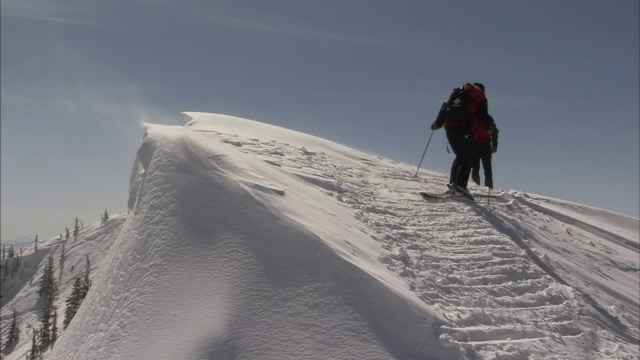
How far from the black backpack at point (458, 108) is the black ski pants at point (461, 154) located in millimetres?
222

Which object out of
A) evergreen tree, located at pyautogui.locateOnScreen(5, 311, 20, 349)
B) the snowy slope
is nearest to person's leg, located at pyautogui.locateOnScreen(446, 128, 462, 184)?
the snowy slope

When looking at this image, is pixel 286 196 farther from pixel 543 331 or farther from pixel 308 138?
pixel 308 138

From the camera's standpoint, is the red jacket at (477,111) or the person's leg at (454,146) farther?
the person's leg at (454,146)

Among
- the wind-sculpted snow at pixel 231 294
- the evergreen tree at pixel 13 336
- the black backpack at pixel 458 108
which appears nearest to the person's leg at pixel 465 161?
the black backpack at pixel 458 108

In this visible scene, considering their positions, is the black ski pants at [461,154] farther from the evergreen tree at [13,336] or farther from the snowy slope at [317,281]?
the evergreen tree at [13,336]

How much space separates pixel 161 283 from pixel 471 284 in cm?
373

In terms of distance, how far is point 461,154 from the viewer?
403 inches

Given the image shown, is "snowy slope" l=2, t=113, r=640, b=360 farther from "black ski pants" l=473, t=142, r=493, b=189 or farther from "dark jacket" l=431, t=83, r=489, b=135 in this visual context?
"dark jacket" l=431, t=83, r=489, b=135

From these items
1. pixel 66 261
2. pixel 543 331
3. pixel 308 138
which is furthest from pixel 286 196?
pixel 66 261

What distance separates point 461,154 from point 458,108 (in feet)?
Result: 3.41

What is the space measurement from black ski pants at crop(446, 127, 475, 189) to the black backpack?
0.22 m

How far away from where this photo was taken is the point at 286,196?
250 inches

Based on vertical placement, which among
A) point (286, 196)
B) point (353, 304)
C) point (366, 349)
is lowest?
point (366, 349)

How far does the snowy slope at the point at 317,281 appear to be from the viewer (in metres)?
3.83
